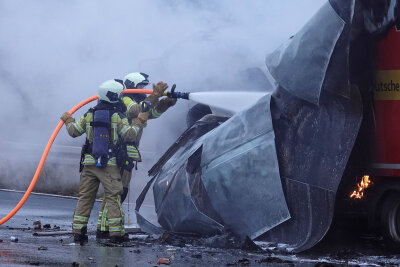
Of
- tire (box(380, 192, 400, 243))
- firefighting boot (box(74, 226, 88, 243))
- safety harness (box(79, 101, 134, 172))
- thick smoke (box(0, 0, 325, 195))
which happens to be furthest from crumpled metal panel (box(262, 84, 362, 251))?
thick smoke (box(0, 0, 325, 195))

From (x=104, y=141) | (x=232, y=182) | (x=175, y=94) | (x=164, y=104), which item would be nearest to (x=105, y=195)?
(x=104, y=141)

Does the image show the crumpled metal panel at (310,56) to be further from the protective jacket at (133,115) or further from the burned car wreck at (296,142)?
the protective jacket at (133,115)

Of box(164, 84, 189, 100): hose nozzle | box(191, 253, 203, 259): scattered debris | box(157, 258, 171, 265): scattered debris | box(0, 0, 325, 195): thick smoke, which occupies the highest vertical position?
box(0, 0, 325, 195): thick smoke

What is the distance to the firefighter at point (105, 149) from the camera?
834 centimetres

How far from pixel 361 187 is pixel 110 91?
7.88 feet

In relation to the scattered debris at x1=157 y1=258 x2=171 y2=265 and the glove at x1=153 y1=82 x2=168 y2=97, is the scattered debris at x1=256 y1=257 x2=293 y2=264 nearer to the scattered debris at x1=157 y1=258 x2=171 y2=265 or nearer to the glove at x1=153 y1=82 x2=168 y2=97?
the scattered debris at x1=157 y1=258 x2=171 y2=265

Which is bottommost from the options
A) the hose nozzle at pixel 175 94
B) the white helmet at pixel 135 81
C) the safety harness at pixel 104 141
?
the safety harness at pixel 104 141

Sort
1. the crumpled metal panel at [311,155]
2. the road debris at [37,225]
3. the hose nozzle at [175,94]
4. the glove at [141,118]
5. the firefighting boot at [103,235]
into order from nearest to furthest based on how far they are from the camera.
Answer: the crumpled metal panel at [311,155]
the glove at [141,118]
the firefighting boot at [103,235]
the hose nozzle at [175,94]
the road debris at [37,225]

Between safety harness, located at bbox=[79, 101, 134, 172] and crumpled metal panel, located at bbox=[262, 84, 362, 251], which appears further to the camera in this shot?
safety harness, located at bbox=[79, 101, 134, 172]

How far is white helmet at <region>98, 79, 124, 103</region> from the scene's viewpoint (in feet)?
27.8

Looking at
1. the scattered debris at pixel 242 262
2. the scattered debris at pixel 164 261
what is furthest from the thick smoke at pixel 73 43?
the scattered debris at pixel 164 261

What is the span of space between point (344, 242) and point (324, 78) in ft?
5.75

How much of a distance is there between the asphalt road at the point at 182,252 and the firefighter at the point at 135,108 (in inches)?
9.3

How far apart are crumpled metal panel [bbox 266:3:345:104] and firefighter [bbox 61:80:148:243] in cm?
172
